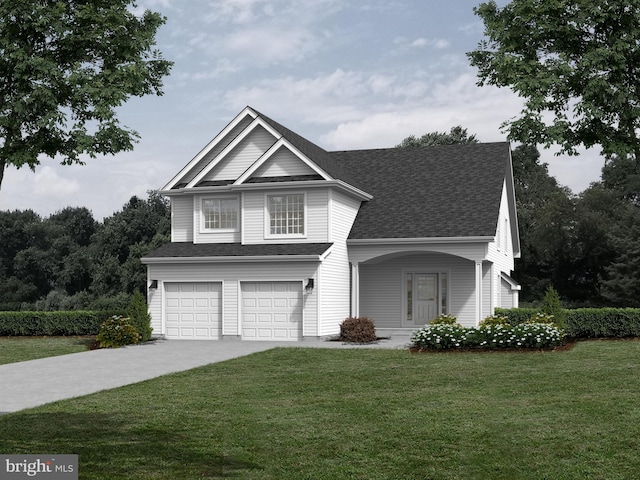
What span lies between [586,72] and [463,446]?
9893 mm

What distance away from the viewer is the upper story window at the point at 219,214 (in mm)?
32062

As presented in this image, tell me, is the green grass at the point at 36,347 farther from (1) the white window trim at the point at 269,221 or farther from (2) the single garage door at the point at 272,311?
(1) the white window trim at the point at 269,221

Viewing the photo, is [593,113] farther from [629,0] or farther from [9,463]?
[9,463]

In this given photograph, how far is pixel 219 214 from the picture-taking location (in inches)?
1271

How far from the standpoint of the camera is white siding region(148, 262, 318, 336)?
29.2 meters

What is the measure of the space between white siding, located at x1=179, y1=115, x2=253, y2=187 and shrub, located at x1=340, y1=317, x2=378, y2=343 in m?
9.50

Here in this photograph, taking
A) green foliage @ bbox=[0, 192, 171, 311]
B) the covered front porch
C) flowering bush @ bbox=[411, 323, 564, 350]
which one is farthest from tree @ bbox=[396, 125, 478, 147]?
flowering bush @ bbox=[411, 323, 564, 350]

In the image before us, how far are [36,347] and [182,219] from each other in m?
8.43

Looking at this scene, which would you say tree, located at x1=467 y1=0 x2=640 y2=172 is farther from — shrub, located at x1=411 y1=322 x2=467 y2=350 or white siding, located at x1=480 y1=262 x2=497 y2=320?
white siding, located at x1=480 y1=262 x2=497 y2=320

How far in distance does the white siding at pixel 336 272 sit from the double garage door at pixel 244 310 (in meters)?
1.02

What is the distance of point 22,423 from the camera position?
12.4m

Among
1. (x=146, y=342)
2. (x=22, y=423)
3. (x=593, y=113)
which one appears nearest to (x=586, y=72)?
(x=593, y=113)

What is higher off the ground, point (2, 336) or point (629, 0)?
point (629, 0)

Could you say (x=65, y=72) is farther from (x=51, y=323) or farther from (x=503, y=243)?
(x=503, y=243)
